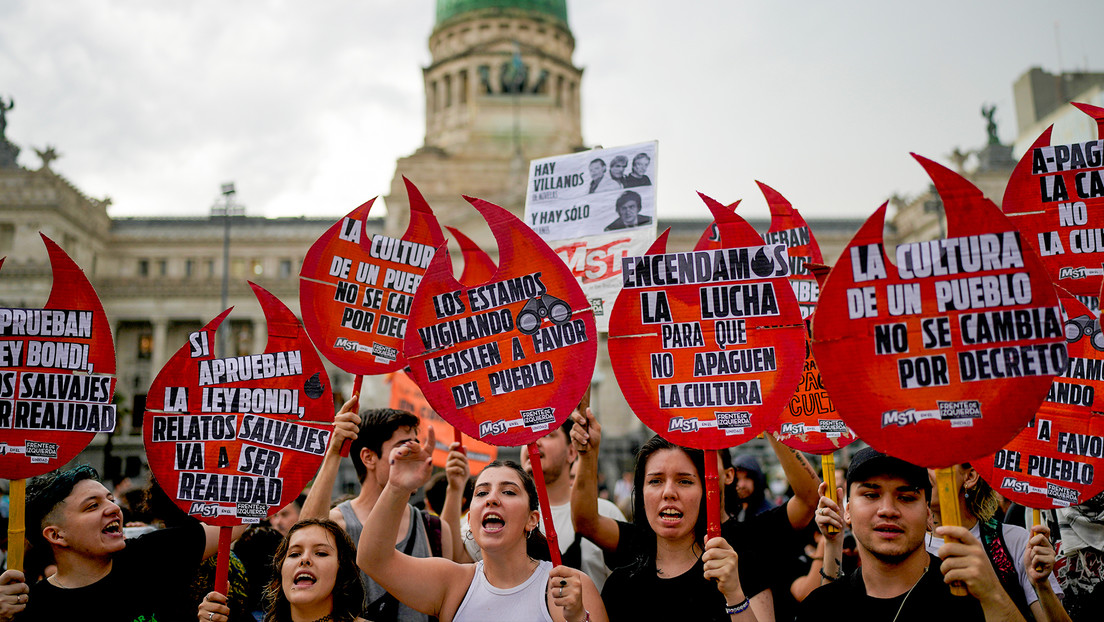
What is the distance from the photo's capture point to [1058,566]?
4961 mm

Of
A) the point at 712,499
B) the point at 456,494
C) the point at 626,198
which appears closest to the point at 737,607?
the point at 712,499

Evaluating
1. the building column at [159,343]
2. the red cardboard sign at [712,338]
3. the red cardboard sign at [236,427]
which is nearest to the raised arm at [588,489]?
the red cardboard sign at [712,338]

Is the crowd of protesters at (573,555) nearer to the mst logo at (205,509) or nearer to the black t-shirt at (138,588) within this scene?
the black t-shirt at (138,588)

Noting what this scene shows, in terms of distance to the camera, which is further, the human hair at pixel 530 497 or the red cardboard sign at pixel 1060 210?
the red cardboard sign at pixel 1060 210

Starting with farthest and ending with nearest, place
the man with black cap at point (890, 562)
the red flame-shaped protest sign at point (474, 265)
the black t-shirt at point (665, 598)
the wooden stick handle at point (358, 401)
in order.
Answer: the red flame-shaped protest sign at point (474, 265) < the wooden stick handle at point (358, 401) < the black t-shirt at point (665, 598) < the man with black cap at point (890, 562)

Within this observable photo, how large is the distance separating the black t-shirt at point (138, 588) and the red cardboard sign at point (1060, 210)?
462 cm

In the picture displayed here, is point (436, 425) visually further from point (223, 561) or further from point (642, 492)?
point (642, 492)

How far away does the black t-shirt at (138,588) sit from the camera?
12.4ft

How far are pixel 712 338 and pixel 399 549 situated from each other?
2.21 meters

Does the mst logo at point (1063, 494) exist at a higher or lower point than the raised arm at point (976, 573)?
higher

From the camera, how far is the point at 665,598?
362cm

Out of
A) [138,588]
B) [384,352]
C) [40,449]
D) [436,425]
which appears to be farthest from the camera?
[436,425]

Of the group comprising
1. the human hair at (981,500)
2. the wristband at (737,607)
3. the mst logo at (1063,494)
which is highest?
the mst logo at (1063,494)

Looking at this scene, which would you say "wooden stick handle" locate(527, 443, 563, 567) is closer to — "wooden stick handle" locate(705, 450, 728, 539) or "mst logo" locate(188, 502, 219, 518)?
"wooden stick handle" locate(705, 450, 728, 539)
